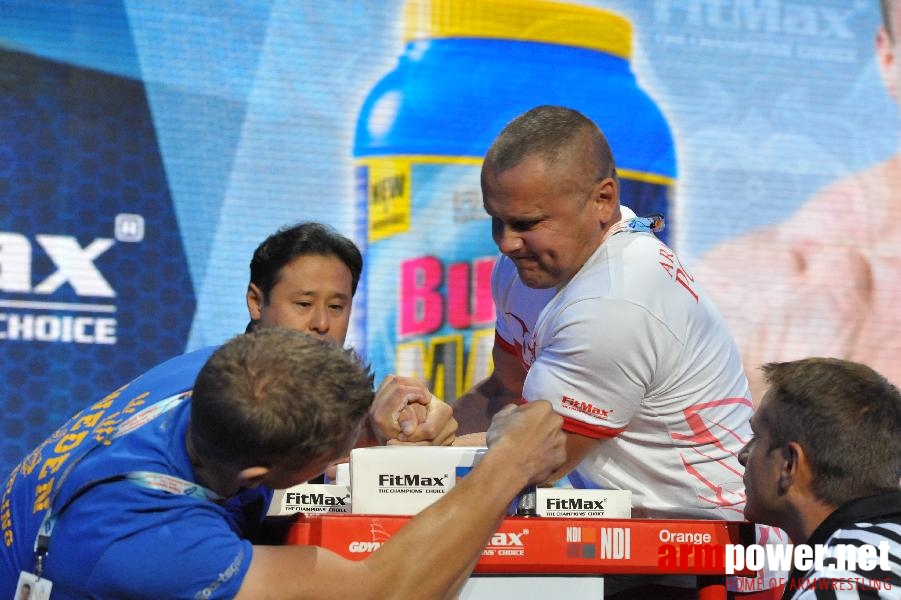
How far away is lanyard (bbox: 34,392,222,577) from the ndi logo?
2.95 metres

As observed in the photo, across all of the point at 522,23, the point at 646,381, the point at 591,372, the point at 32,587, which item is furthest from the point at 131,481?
the point at 522,23

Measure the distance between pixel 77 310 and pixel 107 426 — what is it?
2.94 meters

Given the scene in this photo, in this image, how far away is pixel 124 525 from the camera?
1.46m

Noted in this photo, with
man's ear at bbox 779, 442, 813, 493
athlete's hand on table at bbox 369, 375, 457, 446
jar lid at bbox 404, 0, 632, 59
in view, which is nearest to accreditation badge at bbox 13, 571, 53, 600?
athlete's hand on table at bbox 369, 375, 457, 446

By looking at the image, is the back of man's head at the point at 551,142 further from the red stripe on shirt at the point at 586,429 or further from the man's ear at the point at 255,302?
the man's ear at the point at 255,302

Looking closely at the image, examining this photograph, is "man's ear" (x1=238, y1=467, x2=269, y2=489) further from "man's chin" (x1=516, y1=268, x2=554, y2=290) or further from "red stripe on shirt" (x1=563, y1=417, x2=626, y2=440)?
"man's chin" (x1=516, y1=268, x2=554, y2=290)

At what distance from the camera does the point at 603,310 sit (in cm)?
200

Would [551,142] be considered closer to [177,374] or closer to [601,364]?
[601,364]

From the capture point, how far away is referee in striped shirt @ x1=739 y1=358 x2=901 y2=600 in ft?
6.00

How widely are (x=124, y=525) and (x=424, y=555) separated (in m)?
0.40

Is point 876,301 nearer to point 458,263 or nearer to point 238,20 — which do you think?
point 458,263

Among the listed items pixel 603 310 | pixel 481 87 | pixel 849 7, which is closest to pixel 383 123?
pixel 481 87

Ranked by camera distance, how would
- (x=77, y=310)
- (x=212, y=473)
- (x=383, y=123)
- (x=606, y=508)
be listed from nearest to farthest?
(x=212, y=473)
(x=606, y=508)
(x=77, y=310)
(x=383, y=123)

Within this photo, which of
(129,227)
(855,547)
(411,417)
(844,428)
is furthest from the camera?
(129,227)
